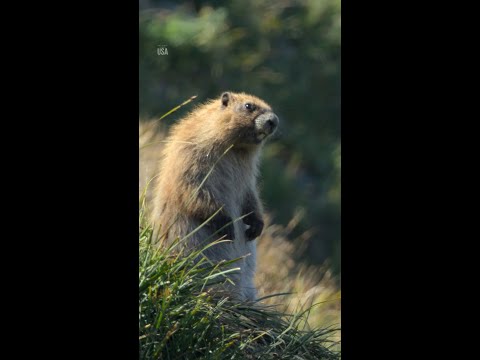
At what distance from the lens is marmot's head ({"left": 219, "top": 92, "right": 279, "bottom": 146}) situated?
7.38 m

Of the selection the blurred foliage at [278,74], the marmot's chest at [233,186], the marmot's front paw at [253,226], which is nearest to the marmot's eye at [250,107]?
the blurred foliage at [278,74]

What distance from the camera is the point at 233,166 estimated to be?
746 centimetres

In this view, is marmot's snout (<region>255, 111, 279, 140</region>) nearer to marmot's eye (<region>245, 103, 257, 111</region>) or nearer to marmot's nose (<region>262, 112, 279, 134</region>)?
marmot's nose (<region>262, 112, 279, 134</region>)

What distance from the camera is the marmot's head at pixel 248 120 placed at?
7.38 metres

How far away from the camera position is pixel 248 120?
7434mm

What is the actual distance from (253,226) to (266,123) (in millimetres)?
913

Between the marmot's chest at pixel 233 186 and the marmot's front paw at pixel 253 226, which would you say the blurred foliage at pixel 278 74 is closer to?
the marmot's chest at pixel 233 186

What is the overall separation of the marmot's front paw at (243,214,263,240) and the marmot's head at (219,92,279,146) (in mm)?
673

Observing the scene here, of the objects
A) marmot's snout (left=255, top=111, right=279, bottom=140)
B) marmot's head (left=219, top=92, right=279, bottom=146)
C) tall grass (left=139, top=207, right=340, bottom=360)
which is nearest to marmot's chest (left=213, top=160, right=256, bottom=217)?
marmot's head (left=219, top=92, right=279, bottom=146)

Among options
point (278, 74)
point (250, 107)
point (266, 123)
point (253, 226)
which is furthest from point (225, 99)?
point (278, 74)

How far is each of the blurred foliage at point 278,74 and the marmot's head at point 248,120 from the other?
306 mm
